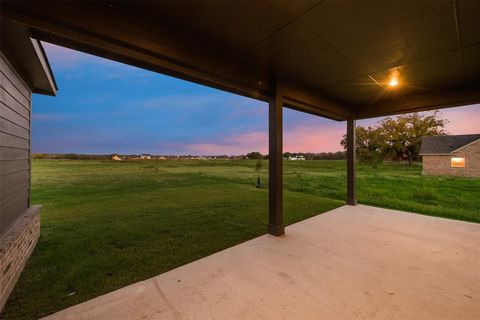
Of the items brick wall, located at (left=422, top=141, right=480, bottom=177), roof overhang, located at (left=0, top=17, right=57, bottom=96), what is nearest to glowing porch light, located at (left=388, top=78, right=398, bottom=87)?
roof overhang, located at (left=0, top=17, right=57, bottom=96)

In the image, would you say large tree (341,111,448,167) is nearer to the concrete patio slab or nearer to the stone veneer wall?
the concrete patio slab

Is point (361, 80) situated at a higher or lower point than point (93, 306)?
higher

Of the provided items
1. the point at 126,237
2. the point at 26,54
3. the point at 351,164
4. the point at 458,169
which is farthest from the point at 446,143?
the point at 26,54

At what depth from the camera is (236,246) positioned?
2803 mm

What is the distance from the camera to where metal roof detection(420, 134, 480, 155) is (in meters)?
14.6

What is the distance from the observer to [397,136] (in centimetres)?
2203

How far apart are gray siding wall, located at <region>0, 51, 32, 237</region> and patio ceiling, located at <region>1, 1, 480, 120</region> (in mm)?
1031

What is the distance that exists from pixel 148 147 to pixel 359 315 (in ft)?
118

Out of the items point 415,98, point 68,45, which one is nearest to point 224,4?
point 68,45

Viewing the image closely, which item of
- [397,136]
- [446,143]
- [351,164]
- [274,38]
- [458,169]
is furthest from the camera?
[397,136]

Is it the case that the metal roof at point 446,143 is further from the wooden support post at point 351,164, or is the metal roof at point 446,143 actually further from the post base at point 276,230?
the post base at point 276,230

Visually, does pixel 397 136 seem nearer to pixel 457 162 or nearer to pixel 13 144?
pixel 457 162

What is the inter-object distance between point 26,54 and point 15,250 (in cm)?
207

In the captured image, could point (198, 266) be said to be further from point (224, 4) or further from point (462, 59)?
point (462, 59)
